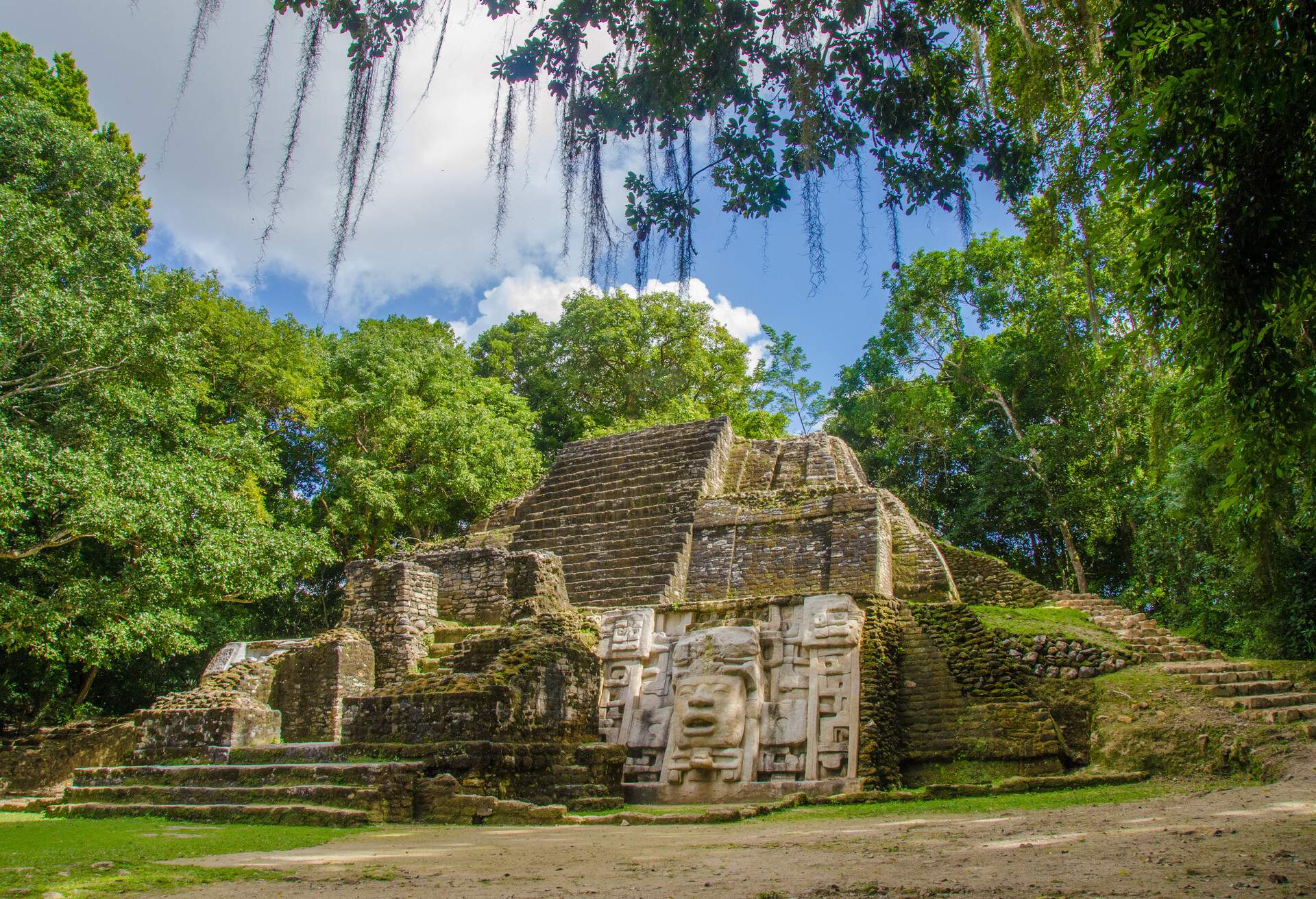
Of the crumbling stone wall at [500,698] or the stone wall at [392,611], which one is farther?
the stone wall at [392,611]

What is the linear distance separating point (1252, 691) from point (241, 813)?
929 cm

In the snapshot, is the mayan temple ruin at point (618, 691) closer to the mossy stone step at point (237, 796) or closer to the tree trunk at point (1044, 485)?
the mossy stone step at point (237, 796)

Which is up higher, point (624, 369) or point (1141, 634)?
point (624, 369)

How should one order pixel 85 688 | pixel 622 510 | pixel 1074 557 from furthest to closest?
pixel 1074 557
pixel 85 688
pixel 622 510

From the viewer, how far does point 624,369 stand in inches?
908

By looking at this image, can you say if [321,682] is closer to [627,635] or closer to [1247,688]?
[627,635]

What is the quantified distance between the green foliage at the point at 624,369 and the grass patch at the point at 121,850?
50.6ft

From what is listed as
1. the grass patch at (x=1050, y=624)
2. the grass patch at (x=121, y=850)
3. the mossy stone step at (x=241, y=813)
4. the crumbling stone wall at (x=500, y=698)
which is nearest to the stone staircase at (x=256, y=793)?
the mossy stone step at (x=241, y=813)

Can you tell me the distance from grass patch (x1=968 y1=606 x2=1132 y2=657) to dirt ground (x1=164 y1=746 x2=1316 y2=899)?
4.13 meters

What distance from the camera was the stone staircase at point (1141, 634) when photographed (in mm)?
9773

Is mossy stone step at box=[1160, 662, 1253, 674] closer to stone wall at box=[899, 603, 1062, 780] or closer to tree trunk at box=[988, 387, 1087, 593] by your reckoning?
stone wall at box=[899, 603, 1062, 780]

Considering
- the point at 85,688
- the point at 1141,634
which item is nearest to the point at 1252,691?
the point at 1141,634

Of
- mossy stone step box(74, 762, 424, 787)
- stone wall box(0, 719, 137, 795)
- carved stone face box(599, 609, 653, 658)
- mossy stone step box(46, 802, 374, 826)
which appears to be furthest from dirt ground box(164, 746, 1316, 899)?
stone wall box(0, 719, 137, 795)

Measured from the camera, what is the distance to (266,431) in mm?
19469
